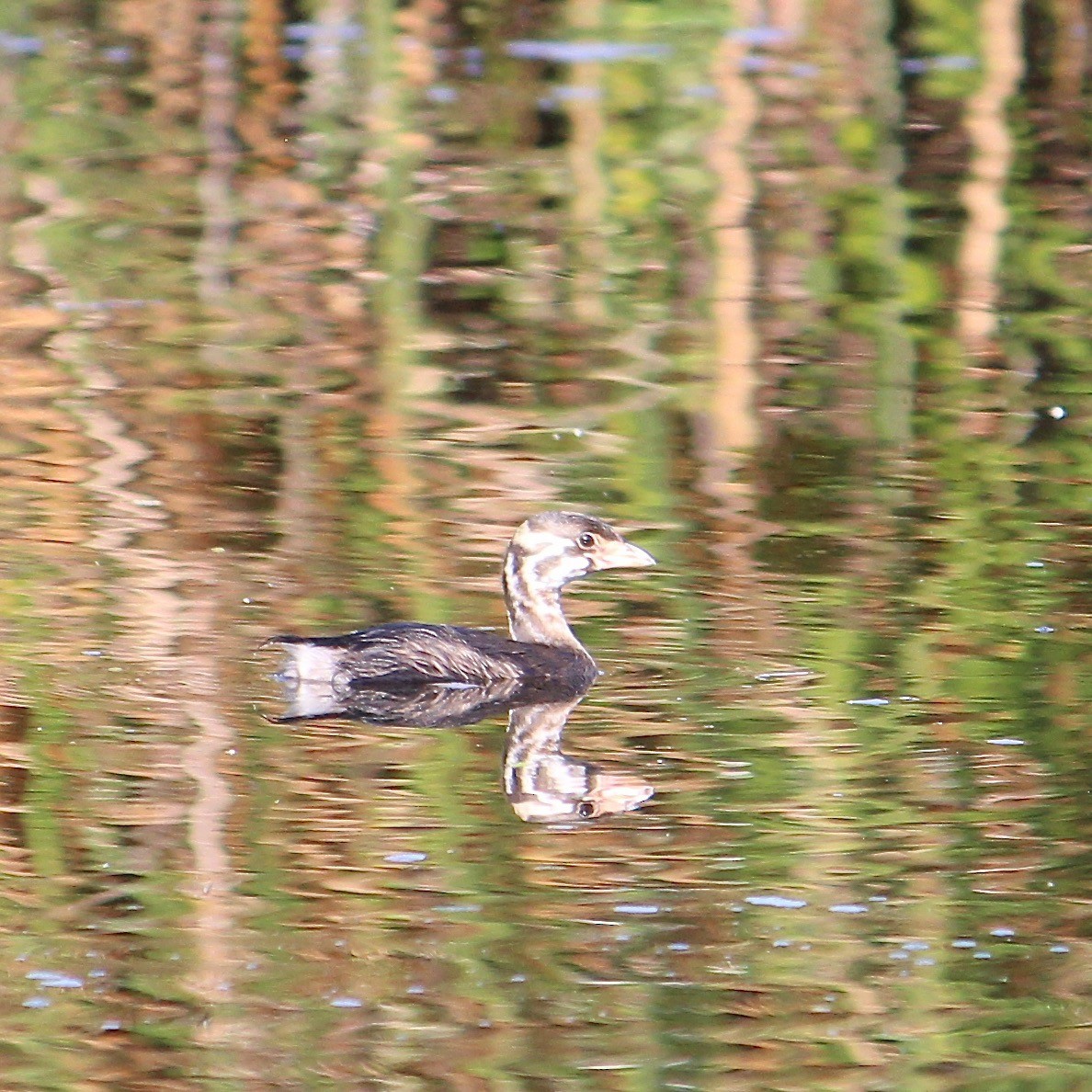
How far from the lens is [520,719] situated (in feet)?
25.6

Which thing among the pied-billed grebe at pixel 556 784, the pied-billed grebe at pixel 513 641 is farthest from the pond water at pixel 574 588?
the pied-billed grebe at pixel 513 641

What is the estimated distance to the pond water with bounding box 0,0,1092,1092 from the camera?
18.6ft

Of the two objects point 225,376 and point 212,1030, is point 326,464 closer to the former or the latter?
point 225,376

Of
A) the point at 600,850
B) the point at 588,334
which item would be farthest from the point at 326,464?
the point at 600,850

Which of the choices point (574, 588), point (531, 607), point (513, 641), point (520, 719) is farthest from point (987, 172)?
point (520, 719)

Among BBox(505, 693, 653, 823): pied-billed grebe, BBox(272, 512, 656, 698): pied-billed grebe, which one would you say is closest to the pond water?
BBox(505, 693, 653, 823): pied-billed grebe

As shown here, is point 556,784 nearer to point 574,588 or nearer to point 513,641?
point 513,641

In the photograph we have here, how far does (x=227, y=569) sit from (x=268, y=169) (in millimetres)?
8062

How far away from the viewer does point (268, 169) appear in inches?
643

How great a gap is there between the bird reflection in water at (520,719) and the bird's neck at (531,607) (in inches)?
10.9

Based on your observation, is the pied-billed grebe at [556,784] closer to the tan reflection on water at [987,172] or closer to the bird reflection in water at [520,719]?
the bird reflection in water at [520,719]

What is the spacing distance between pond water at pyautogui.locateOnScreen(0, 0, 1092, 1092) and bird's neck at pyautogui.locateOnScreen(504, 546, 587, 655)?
0.17m

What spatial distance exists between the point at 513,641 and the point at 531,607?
137 millimetres

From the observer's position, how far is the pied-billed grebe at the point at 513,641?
767cm
